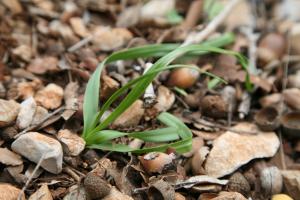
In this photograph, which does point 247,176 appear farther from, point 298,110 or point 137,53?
point 137,53

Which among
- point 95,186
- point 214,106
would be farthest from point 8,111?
point 214,106

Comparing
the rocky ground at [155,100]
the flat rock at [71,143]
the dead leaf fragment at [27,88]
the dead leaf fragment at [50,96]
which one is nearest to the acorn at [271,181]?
the rocky ground at [155,100]

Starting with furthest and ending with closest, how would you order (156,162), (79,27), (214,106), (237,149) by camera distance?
(79,27), (214,106), (237,149), (156,162)

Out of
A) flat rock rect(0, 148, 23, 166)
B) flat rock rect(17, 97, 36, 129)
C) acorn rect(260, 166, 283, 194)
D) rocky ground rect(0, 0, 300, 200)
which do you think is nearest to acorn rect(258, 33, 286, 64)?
rocky ground rect(0, 0, 300, 200)

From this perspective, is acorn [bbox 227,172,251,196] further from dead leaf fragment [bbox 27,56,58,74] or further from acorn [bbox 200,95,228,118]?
dead leaf fragment [bbox 27,56,58,74]

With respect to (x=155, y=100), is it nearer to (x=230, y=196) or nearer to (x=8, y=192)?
(x=230, y=196)

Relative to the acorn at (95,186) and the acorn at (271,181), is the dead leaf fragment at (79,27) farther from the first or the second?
the acorn at (271,181)
